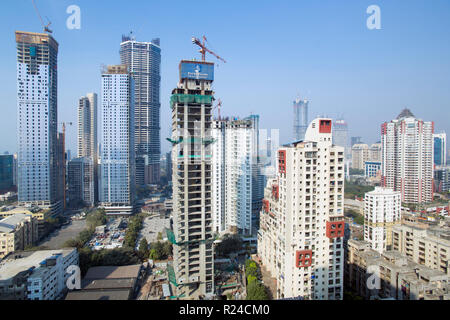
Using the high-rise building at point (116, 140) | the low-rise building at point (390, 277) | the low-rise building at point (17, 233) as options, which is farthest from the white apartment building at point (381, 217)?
the high-rise building at point (116, 140)

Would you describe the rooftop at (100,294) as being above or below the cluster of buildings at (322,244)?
below

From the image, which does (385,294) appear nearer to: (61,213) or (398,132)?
(398,132)

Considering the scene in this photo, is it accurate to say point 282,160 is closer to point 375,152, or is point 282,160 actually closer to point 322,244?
point 322,244

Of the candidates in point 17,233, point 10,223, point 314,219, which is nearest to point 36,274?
point 17,233

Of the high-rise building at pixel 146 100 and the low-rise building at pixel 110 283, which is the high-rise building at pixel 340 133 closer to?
the high-rise building at pixel 146 100

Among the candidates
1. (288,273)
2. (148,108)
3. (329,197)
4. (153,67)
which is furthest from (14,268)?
(153,67)
